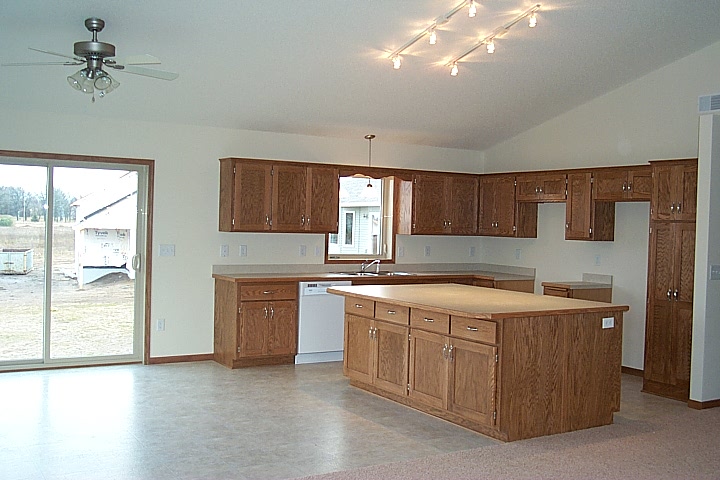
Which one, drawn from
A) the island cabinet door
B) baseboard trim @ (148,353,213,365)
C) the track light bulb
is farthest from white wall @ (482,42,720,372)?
baseboard trim @ (148,353,213,365)

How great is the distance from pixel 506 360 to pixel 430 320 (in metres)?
0.80

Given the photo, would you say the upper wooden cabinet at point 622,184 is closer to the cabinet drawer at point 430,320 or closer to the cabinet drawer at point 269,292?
the cabinet drawer at point 430,320

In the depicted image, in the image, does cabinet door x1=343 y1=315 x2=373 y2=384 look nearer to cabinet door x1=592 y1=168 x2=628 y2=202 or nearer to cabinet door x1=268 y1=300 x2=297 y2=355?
cabinet door x1=268 y1=300 x2=297 y2=355

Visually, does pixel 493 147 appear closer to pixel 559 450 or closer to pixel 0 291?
pixel 559 450

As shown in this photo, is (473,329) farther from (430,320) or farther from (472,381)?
(430,320)

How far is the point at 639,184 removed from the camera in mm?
7117

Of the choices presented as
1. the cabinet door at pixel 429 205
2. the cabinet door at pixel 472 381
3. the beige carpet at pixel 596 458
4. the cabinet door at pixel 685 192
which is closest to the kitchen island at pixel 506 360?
the cabinet door at pixel 472 381

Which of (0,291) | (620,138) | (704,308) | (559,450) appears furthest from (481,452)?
(0,291)

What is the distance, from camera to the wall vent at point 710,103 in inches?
241

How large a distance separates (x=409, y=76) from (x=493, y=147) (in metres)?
2.76

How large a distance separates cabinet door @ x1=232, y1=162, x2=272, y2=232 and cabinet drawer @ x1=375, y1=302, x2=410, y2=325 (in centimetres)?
191

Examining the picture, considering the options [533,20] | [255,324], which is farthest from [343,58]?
[255,324]

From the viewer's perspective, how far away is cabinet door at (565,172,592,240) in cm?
759

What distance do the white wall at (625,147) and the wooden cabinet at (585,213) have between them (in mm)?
115
